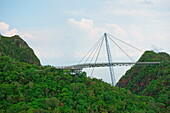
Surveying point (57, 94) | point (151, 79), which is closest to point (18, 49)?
point (57, 94)

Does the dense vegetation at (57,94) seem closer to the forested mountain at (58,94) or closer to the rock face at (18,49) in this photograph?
the forested mountain at (58,94)

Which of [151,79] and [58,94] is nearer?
[58,94]

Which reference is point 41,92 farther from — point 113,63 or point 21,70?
point 113,63

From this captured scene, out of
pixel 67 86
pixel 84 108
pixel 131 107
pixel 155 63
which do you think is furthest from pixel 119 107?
pixel 155 63

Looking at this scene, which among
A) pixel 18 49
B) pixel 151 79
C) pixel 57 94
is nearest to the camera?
pixel 57 94

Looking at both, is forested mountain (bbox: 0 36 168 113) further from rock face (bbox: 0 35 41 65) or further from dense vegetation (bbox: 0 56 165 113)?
rock face (bbox: 0 35 41 65)

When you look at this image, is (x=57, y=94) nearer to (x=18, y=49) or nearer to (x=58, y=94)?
(x=58, y=94)
